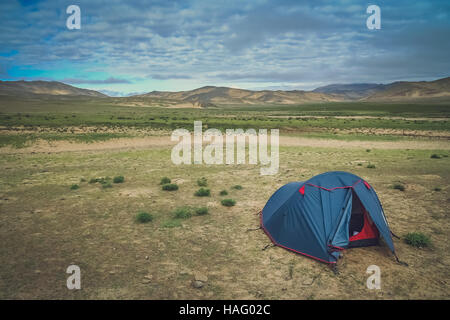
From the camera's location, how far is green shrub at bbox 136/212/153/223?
10.1 meters

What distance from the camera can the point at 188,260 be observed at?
7.62 m

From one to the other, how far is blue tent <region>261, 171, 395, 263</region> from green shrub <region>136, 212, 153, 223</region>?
4571 mm

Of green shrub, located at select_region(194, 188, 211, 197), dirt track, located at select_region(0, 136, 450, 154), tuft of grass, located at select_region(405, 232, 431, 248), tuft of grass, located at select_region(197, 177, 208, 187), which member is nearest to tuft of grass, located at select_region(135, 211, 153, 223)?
green shrub, located at select_region(194, 188, 211, 197)

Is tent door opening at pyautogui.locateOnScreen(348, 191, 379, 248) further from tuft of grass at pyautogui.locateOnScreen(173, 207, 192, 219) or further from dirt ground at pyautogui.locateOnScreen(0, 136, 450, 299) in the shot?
tuft of grass at pyautogui.locateOnScreen(173, 207, 192, 219)

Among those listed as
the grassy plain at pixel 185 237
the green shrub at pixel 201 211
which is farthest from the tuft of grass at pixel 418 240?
the green shrub at pixel 201 211

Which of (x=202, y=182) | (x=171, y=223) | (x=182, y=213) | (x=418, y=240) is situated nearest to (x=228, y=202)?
(x=182, y=213)

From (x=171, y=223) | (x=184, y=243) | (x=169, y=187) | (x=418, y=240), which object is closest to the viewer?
(x=418, y=240)

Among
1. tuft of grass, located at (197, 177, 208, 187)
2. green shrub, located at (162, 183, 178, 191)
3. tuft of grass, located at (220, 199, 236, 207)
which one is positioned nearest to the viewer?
tuft of grass, located at (220, 199, 236, 207)

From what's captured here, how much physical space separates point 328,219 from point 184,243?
15.2 ft

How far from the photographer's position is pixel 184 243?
28.2 feet

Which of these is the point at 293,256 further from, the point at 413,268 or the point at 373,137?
the point at 373,137

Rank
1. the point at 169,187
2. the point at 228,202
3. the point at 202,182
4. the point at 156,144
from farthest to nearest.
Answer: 1. the point at 156,144
2. the point at 202,182
3. the point at 169,187
4. the point at 228,202

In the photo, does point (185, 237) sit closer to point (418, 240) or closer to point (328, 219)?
point (328, 219)

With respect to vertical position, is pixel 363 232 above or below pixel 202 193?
below
